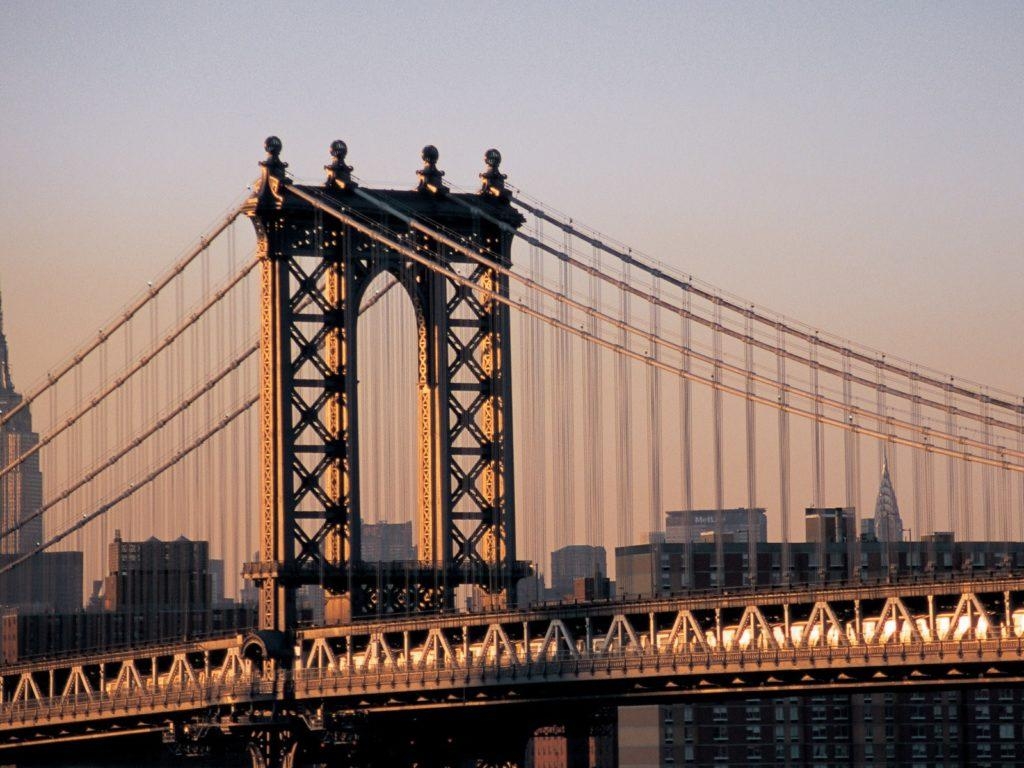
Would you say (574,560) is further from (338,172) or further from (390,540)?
(338,172)

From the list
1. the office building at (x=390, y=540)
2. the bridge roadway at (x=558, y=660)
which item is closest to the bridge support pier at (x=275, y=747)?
the bridge roadway at (x=558, y=660)

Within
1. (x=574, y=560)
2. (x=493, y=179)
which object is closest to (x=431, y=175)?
(x=493, y=179)

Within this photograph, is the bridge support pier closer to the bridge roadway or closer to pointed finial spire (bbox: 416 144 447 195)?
the bridge roadway

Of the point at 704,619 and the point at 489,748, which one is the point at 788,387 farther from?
the point at 489,748

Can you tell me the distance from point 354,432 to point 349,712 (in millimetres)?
10518

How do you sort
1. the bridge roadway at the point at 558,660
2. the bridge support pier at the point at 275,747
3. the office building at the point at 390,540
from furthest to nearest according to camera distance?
the office building at the point at 390,540 → the bridge support pier at the point at 275,747 → the bridge roadway at the point at 558,660

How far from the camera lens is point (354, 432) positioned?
377 feet

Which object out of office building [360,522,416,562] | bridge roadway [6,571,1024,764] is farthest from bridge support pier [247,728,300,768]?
office building [360,522,416,562]

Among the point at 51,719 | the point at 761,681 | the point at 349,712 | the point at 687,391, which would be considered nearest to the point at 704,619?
the point at 761,681

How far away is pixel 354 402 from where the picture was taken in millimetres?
115188

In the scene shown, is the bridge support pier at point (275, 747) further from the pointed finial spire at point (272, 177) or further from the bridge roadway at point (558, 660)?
the pointed finial spire at point (272, 177)

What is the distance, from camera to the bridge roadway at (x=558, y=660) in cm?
9144

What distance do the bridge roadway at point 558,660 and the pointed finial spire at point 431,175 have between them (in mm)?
17884

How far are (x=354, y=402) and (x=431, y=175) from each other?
31.6 ft
